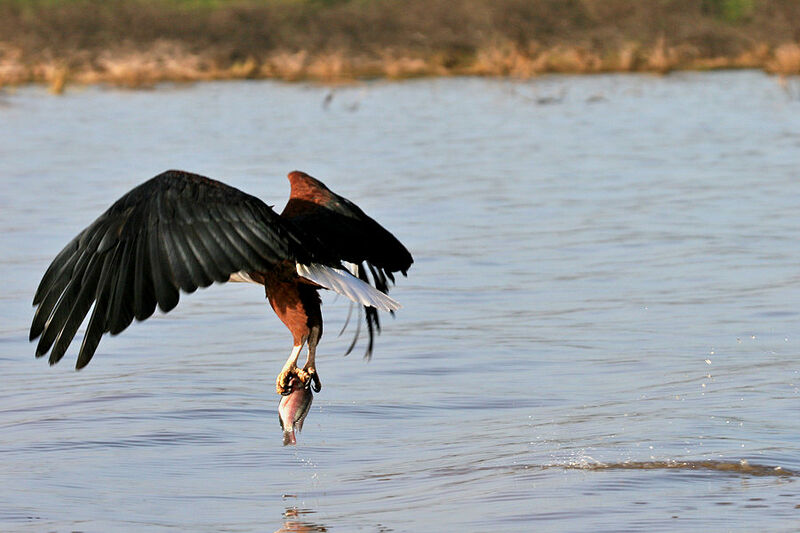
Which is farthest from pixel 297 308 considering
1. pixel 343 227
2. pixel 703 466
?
pixel 703 466

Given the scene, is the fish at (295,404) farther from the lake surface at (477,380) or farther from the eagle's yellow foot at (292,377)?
the lake surface at (477,380)

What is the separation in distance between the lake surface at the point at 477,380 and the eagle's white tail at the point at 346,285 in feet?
2.37

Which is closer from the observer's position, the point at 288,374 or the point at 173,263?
the point at 173,263

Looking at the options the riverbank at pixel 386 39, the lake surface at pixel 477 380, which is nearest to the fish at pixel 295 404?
the lake surface at pixel 477 380

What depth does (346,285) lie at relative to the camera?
5.83 metres

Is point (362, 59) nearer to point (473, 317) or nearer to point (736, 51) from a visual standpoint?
point (736, 51)

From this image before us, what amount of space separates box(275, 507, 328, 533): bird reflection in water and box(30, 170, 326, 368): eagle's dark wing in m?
0.90

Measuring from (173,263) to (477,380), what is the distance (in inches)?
A: 103

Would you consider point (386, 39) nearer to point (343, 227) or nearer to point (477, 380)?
point (477, 380)

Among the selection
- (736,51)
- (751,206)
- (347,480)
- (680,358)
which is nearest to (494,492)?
(347,480)

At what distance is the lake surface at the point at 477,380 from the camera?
561 cm

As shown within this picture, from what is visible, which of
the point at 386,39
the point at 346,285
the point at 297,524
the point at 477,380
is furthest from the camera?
the point at 386,39

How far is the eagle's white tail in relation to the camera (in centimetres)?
573

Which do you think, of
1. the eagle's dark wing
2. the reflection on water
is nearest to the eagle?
the eagle's dark wing
